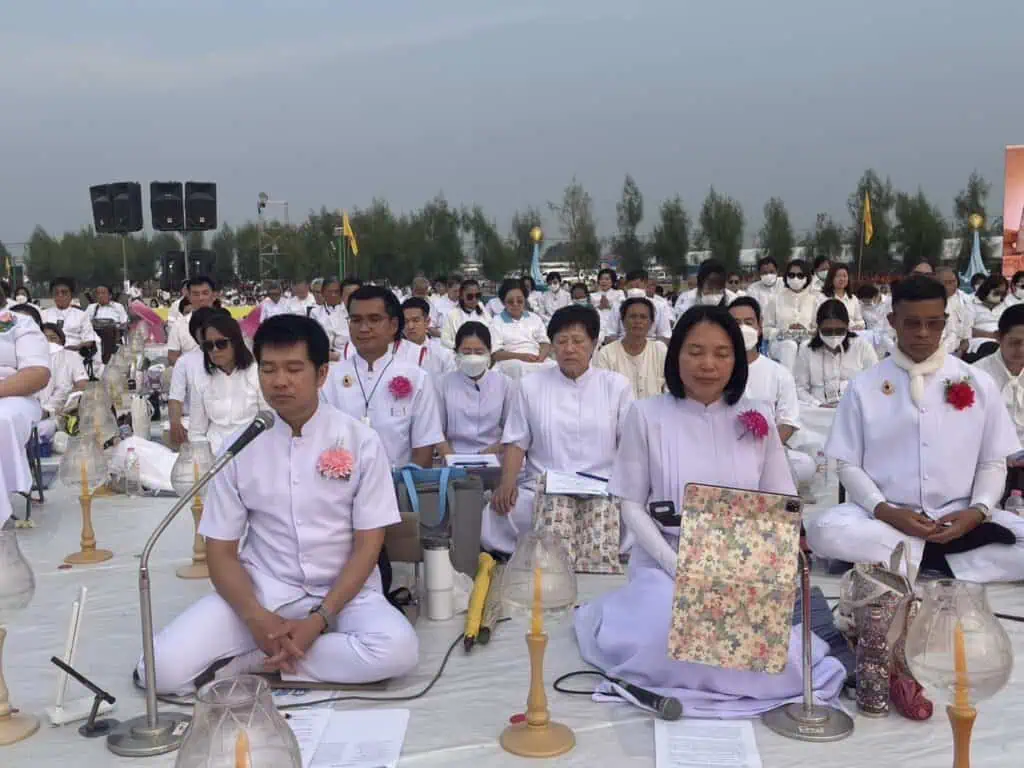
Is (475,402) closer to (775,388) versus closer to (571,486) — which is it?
(571,486)

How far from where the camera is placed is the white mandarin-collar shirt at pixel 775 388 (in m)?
5.88

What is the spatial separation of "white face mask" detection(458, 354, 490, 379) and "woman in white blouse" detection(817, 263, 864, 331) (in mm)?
6288

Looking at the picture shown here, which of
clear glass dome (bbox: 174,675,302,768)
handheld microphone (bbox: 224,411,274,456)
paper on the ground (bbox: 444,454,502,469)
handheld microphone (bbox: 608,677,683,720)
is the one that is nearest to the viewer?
clear glass dome (bbox: 174,675,302,768)

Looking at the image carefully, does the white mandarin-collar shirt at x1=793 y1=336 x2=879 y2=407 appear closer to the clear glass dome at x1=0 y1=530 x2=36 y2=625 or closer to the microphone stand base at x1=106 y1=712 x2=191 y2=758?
the microphone stand base at x1=106 y1=712 x2=191 y2=758

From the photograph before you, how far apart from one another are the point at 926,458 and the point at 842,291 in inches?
294

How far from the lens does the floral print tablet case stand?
113 inches

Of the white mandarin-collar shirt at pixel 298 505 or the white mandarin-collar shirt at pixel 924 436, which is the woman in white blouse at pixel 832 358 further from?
the white mandarin-collar shirt at pixel 298 505

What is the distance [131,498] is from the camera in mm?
6625

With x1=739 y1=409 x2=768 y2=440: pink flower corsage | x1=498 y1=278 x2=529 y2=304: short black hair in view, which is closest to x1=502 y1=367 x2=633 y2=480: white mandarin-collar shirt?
x1=739 y1=409 x2=768 y2=440: pink flower corsage

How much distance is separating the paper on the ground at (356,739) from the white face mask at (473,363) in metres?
2.86

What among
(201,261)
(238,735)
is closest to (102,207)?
(201,261)

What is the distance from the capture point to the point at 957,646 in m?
2.15

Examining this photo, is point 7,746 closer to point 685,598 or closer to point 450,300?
point 685,598

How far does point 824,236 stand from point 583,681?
3646cm
